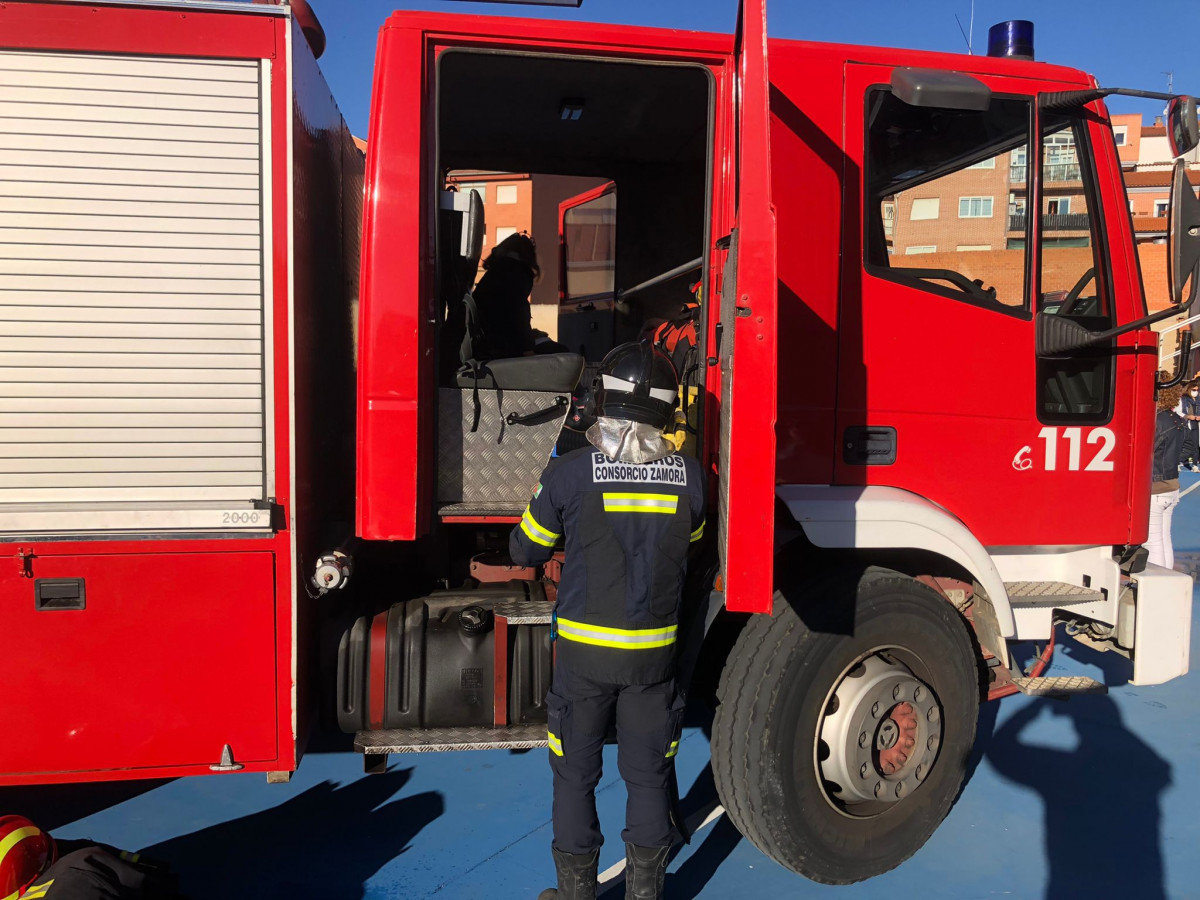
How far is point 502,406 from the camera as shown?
299 cm

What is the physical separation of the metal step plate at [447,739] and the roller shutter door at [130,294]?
0.90 m

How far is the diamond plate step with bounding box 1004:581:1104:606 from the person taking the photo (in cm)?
331

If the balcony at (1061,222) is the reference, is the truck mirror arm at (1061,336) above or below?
below

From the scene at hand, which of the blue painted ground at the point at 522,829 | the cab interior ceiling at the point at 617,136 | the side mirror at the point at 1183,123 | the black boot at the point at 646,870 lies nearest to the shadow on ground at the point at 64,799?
the blue painted ground at the point at 522,829

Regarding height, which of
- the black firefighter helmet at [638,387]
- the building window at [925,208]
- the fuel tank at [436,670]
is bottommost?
the fuel tank at [436,670]

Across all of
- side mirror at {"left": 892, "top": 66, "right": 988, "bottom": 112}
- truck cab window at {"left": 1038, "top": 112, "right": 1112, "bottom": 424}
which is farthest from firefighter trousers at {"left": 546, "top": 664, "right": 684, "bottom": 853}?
side mirror at {"left": 892, "top": 66, "right": 988, "bottom": 112}

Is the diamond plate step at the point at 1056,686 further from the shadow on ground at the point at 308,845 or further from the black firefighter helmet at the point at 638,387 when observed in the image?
the shadow on ground at the point at 308,845

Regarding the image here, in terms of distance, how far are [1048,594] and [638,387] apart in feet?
6.74

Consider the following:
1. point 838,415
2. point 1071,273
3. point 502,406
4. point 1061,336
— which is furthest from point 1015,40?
point 502,406

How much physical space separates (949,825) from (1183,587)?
1.40 metres

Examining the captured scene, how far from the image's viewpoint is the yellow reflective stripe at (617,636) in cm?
254

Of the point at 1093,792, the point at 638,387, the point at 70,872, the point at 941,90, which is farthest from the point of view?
the point at 1093,792

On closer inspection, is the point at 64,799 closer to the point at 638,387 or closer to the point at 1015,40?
the point at 638,387

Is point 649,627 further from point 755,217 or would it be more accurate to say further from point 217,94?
point 217,94
